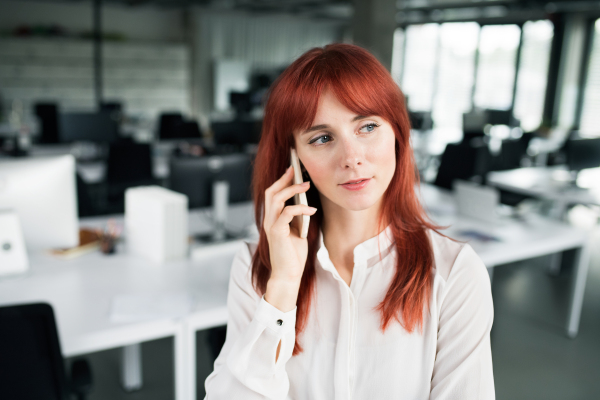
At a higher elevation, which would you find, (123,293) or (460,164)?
(460,164)

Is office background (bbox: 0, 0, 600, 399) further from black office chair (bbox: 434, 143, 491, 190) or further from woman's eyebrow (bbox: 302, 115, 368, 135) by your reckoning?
woman's eyebrow (bbox: 302, 115, 368, 135)

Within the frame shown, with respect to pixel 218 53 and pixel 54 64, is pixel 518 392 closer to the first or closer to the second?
pixel 54 64

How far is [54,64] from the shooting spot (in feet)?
32.6

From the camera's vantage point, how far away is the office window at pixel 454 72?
1071cm

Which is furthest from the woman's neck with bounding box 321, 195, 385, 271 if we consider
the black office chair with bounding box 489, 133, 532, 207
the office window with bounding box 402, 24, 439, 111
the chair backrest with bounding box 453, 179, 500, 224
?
the office window with bounding box 402, 24, 439, 111

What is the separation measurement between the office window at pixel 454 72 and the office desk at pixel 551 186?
5.66 metres

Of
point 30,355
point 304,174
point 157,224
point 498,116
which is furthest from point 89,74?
point 304,174

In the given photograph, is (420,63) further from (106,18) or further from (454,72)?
(106,18)

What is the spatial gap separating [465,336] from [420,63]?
37.9 ft

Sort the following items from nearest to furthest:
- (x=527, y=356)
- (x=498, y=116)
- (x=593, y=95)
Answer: (x=527, y=356)
(x=498, y=116)
(x=593, y=95)

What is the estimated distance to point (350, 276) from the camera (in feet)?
4.52

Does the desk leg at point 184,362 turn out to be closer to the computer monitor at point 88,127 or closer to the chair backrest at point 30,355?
the chair backrest at point 30,355

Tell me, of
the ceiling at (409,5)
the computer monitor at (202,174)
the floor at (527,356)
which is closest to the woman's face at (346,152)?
the floor at (527,356)

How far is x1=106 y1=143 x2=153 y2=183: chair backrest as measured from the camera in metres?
4.49
